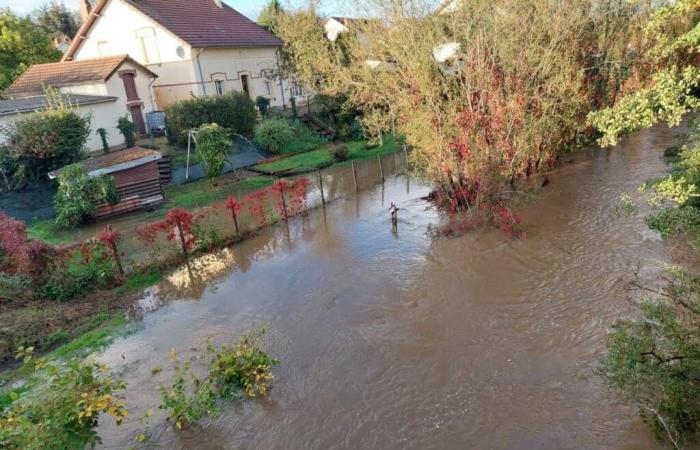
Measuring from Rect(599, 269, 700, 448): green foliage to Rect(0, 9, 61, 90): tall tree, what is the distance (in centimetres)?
3571

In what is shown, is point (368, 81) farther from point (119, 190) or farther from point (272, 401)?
point (272, 401)

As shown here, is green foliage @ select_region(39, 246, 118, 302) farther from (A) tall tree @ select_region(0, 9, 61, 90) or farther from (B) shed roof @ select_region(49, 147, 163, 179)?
(A) tall tree @ select_region(0, 9, 61, 90)

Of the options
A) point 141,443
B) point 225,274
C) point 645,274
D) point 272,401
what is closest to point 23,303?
point 225,274

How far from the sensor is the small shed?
56.5 ft

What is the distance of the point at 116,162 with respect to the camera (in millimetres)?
17594

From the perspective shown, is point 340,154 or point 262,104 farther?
point 262,104

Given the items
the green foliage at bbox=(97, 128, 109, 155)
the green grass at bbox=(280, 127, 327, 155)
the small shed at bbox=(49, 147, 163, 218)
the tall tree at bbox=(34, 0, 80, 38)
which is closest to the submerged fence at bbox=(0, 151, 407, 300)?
the small shed at bbox=(49, 147, 163, 218)

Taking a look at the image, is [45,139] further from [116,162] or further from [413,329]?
[413,329]

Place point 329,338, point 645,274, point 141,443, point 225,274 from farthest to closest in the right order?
point 225,274 < point 645,274 < point 329,338 < point 141,443

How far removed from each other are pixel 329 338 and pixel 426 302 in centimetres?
218

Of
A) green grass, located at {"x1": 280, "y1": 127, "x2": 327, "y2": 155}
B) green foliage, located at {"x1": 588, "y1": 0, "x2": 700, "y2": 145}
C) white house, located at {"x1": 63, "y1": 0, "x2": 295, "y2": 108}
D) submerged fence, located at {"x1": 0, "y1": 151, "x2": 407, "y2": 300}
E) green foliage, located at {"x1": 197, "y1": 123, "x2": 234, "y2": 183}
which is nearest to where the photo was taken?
green foliage, located at {"x1": 588, "y1": 0, "x2": 700, "y2": 145}

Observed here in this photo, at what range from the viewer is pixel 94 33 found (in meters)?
31.0

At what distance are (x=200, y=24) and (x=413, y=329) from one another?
28929mm

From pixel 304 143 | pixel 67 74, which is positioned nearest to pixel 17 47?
pixel 67 74
